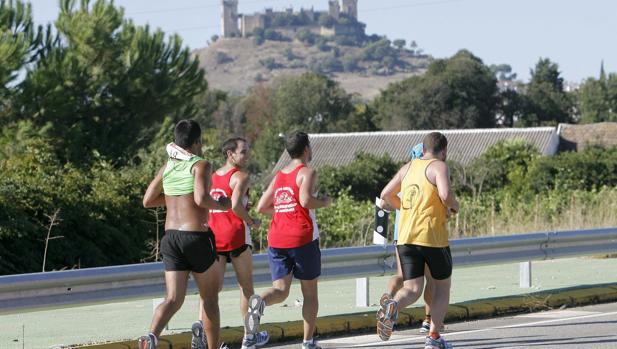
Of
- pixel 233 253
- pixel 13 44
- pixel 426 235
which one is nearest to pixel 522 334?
pixel 426 235

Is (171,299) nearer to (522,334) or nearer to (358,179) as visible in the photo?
(522,334)

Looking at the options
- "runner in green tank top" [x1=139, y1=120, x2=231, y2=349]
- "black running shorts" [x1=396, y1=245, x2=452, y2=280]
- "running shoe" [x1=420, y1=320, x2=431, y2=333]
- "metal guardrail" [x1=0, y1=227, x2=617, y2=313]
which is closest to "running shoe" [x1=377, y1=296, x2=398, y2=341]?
"black running shorts" [x1=396, y1=245, x2=452, y2=280]

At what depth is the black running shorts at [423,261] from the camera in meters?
9.63

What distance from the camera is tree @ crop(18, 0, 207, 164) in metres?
39.6

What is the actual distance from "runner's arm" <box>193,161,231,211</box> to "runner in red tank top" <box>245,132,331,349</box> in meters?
1.00

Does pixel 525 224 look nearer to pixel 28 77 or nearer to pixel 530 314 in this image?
pixel 530 314

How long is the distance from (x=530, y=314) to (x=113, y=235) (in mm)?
8033

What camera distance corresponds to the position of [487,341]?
10648mm

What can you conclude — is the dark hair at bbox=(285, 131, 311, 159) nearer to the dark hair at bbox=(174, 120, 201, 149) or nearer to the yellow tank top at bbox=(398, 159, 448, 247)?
the yellow tank top at bbox=(398, 159, 448, 247)

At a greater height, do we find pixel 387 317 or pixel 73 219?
pixel 73 219

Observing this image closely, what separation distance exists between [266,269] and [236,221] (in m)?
1.99

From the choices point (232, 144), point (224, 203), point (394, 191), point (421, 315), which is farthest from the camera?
point (421, 315)

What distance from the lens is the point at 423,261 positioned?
974 centimetres

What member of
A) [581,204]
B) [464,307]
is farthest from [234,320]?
[581,204]
